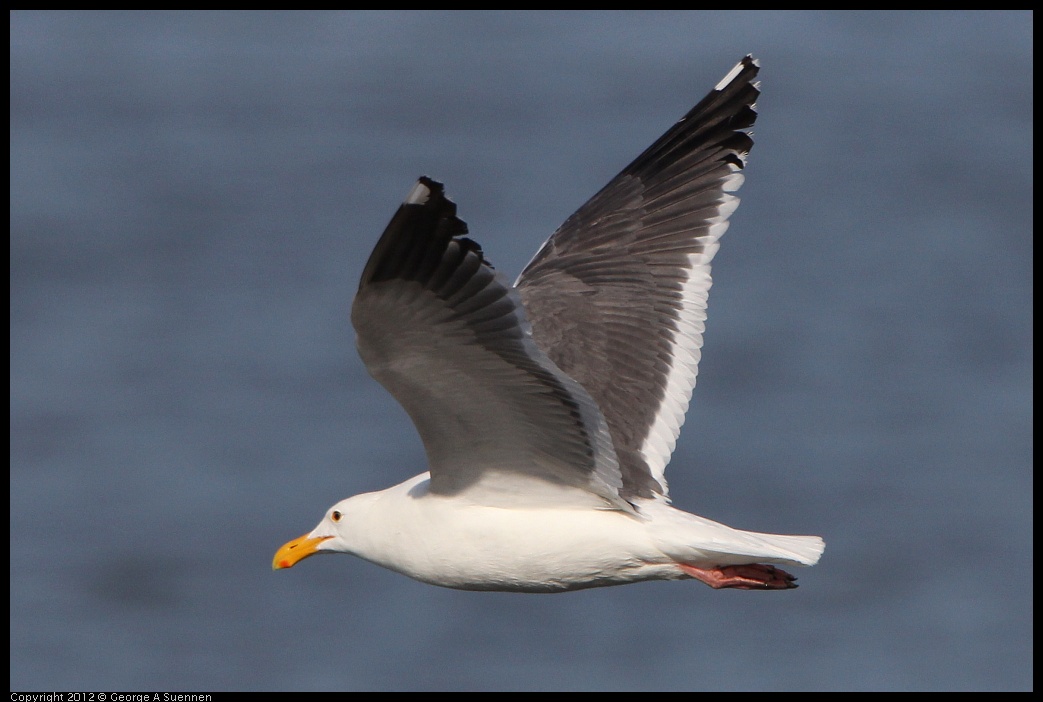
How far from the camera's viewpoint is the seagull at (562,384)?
6.47 meters

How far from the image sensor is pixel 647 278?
888 cm

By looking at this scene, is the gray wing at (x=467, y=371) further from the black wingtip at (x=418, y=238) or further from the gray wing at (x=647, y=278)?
the gray wing at (x=647, y=278)

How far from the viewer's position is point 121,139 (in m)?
27.6

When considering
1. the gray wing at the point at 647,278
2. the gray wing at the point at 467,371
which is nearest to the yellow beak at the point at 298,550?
the gray wing at the point at 467,371

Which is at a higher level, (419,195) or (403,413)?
(403,413)

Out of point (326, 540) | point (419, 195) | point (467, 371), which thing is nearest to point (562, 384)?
point (467, 371)

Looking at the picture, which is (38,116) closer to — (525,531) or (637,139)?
(637,139)

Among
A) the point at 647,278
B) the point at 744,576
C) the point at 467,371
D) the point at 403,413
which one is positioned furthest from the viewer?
the point at 403,413

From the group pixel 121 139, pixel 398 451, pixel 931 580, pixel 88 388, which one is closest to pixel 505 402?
pixel 398 451

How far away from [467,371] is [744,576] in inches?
70.6

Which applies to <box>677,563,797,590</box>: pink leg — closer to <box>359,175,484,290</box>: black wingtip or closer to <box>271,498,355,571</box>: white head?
<box>271,498,355,571</box>: white head

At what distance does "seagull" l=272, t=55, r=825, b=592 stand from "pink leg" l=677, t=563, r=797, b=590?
10 millimetres

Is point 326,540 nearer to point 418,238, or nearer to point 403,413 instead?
point 418,238

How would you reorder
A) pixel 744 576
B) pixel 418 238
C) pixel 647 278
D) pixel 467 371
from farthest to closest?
pixel 647 278 < pixel 744 576 < pixel 467 371 < pixel 418 238
